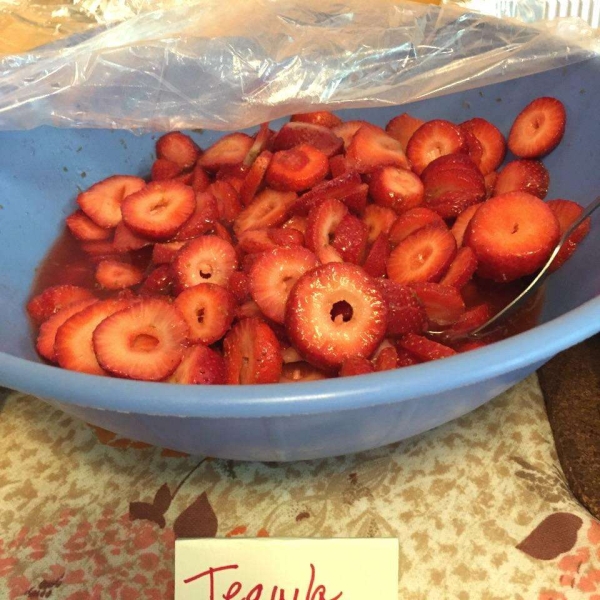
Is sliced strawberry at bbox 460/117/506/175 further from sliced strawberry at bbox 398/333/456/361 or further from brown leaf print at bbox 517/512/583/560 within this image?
brown leaf print at bbox 517/512/583/560

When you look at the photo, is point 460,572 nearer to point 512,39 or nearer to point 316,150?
point 316,150

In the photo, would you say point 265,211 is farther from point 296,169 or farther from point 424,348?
point 424,348

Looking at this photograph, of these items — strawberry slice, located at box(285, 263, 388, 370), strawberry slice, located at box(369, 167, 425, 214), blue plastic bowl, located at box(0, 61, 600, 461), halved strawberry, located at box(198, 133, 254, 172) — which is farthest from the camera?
halved strawberry, located at box(198, 133, 254, 172)

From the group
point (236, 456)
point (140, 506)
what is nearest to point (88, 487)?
point (140, 506)

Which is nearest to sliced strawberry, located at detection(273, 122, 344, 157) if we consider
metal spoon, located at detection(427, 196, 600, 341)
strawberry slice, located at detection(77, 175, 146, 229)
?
strawberry slice, located at detection(77, 175, 146, 229)

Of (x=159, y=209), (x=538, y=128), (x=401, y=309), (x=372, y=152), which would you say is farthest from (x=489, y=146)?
(x=159, y=209)
